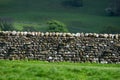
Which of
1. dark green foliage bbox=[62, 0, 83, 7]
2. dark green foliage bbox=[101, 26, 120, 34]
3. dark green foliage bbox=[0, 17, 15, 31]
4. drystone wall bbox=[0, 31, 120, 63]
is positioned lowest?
dark green foliage bbox=[101, 26, 120, 34]

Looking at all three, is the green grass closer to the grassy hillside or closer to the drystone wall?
the drystone wall

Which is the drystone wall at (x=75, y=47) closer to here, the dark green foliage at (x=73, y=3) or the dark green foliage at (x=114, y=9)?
the dark green foliage at (x=114, y=9)

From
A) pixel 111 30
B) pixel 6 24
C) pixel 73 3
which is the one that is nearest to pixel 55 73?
pixel 111 30

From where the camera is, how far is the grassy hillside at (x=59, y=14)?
46156 millimetres

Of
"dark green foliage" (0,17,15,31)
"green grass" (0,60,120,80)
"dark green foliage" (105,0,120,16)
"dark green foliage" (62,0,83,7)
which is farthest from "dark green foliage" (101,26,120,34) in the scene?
"green grass" (0,60,120,80)

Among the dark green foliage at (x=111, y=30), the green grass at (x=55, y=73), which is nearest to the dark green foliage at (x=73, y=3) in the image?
the dark green foliage at (x=111, y=30)

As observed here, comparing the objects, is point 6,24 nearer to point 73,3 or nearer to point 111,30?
point 111,30

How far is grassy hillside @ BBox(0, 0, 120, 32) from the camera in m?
46.2

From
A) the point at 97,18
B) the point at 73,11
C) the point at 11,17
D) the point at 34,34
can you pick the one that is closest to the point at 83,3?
the point at 73,11

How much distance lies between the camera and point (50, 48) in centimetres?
2291

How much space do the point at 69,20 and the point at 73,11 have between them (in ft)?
15.8

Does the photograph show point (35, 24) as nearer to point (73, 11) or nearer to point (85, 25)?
point (85, 25)

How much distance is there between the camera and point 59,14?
51562 millimetres

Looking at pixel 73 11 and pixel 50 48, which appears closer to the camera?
pixel 50 48
